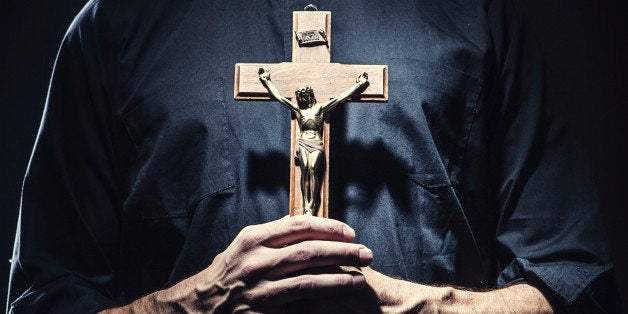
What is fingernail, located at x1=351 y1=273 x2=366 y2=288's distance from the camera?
1312 millimetres

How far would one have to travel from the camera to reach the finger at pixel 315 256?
1288 mm

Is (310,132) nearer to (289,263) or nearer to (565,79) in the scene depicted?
(289,263)

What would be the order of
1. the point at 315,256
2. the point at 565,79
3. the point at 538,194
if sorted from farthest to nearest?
the point at 565,79
the point at 538,194
the point at 315,256

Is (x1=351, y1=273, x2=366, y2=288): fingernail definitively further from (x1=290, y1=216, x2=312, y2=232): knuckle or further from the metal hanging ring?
the metal hanging ring

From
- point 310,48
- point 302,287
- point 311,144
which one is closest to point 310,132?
point 311,144

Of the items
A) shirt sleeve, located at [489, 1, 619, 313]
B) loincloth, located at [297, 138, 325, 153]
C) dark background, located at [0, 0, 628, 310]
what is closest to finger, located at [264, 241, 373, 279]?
loincloth, located at [297, 138, 325, 153]

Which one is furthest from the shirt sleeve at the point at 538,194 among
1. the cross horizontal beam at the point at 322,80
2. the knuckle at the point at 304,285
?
the knuckle at the point at 304,285

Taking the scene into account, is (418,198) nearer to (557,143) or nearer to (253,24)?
(557,143)

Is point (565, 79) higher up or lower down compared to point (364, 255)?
higher up

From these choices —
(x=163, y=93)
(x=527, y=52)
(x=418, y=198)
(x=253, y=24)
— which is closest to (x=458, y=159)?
(x=418, y=198)

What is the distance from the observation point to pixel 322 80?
4.79ft

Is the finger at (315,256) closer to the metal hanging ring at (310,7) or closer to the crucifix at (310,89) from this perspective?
the crucifix at (310,89)

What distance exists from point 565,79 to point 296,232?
1144mm

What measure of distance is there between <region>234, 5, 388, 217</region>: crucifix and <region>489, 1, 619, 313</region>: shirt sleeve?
0.35 metres
